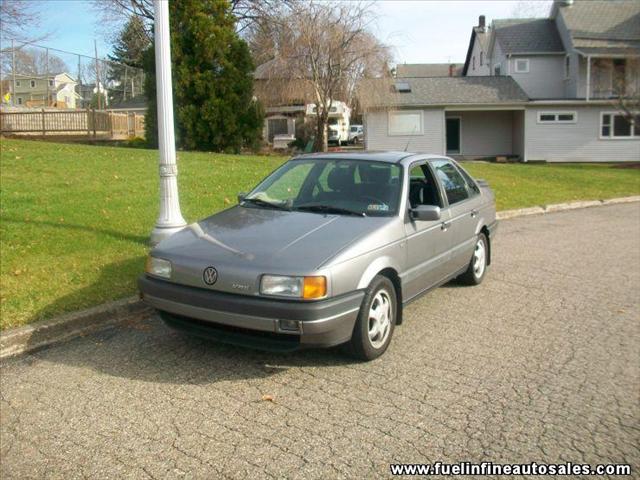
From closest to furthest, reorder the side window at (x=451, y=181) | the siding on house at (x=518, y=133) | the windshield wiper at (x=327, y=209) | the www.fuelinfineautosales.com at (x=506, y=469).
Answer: the www.fuelinfineautosales.com at (x=506, y=469) → the windshield wiper at (x=327, y=209) → the side window at (x=451, y=181) → the siding on house at (x=518, y=133)

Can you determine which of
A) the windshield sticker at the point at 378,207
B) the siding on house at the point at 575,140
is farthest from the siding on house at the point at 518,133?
the windshield sticker at the point at 378,207

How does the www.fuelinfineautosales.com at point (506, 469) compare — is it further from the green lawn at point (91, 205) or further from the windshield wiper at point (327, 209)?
the green lawn at point (91, 205)

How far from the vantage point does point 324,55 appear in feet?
86.0

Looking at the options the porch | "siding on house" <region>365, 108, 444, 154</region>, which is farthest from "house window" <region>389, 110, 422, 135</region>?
the porch

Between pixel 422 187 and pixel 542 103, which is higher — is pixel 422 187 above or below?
below

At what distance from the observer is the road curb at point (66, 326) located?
4945 mm

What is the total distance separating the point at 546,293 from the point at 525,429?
3.34 m

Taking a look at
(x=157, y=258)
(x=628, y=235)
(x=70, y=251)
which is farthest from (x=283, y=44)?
(x=157, y=258)

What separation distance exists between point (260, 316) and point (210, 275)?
0.51m

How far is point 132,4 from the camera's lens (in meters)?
32.8

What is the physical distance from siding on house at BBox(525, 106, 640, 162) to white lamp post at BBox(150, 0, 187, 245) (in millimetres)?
26839

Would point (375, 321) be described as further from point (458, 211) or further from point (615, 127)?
point (615, 127)

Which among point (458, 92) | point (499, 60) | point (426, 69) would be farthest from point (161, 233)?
point (426, 69)

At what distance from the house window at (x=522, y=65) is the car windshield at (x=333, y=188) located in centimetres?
3063
